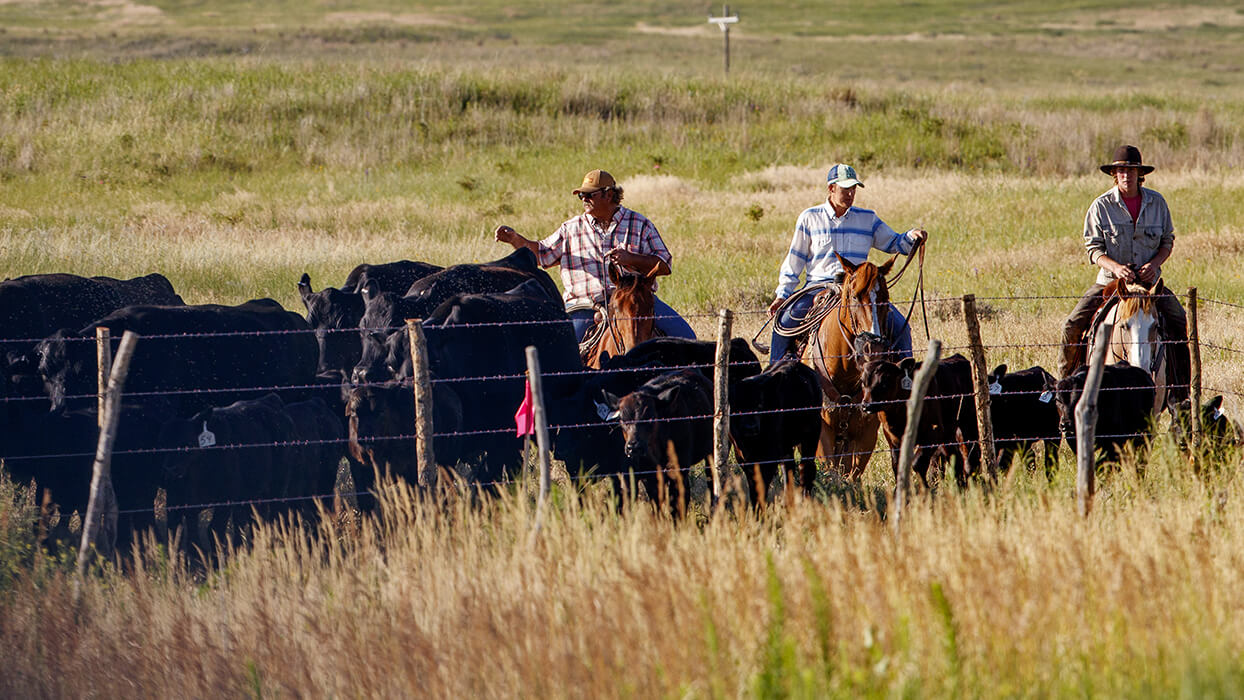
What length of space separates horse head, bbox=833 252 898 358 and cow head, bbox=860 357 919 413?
0.52ft

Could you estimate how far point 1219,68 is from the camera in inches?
2645

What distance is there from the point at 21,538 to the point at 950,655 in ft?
17.2

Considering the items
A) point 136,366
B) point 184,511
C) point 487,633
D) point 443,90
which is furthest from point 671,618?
point 443,90

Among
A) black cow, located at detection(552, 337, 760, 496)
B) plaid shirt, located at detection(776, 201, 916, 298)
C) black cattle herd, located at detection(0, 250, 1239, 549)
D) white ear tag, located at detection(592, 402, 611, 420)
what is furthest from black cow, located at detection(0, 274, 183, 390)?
plaid shirt, located at detection(776, 201, 916, 298)

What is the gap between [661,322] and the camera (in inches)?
380

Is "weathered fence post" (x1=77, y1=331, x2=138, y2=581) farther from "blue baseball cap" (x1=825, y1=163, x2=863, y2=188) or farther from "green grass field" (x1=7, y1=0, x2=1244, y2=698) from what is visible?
"blue baseball cap" (x1=825, y1=163, x2=863, y2=188)

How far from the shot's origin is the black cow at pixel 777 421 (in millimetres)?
8102

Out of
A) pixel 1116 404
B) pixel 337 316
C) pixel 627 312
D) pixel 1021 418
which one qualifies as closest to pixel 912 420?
pixel 1021 418

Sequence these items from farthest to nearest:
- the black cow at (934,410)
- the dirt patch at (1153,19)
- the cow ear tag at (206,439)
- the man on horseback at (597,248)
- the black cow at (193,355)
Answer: the dirt patch at (1153,19)
the man on horseback at (597,248)
the black cow at (193,355)
the black cow at (934,410)
the cow ear tag at (206,439)

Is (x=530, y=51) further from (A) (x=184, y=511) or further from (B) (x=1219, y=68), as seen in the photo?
(A) (x=184, y=511)

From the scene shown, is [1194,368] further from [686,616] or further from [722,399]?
[686,616]

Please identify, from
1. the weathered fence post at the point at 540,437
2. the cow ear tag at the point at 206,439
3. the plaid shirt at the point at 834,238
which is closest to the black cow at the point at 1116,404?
the plaid shirt at the point at 834,238

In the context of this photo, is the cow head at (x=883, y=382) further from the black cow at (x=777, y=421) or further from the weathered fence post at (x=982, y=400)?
the weathered fence post at (x=982, y=400)

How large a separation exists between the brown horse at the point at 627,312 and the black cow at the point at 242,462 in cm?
216
